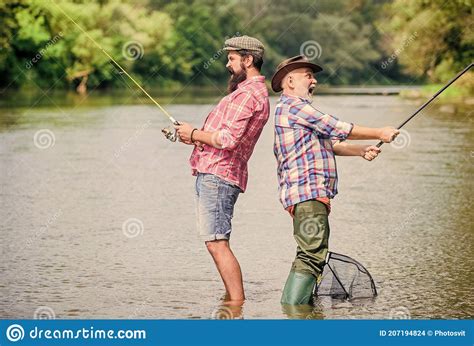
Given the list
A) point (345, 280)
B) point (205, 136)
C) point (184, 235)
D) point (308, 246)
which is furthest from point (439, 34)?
point (205, 136)

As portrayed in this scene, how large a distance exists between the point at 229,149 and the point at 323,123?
1.95 ft

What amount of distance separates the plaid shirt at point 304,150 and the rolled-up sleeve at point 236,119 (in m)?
0.18

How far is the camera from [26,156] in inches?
733

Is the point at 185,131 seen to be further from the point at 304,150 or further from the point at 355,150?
the point at 355,150

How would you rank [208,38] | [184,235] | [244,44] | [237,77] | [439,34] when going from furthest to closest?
[208,38] → [439,34] → [184,235] → [237,77] → [244,44]

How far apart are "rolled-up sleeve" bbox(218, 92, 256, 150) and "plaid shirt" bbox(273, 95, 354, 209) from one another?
18 cm

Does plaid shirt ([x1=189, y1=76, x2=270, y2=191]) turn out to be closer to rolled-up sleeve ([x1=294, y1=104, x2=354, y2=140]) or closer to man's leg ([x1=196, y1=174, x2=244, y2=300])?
man's leg ([x1=196, y1=174, x2=244, y2=300])

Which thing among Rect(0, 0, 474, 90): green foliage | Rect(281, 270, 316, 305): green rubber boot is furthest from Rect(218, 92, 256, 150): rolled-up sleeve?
Rect(0, 0, 474, 90): green foliage

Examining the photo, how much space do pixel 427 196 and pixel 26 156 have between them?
25.0ft

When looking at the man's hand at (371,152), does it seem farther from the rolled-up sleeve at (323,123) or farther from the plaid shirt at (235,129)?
the plaid shirt at (235,129)

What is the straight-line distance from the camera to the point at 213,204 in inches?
277

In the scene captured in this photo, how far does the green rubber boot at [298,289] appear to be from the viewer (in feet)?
23.1

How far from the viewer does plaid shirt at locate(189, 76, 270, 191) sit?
691cm
